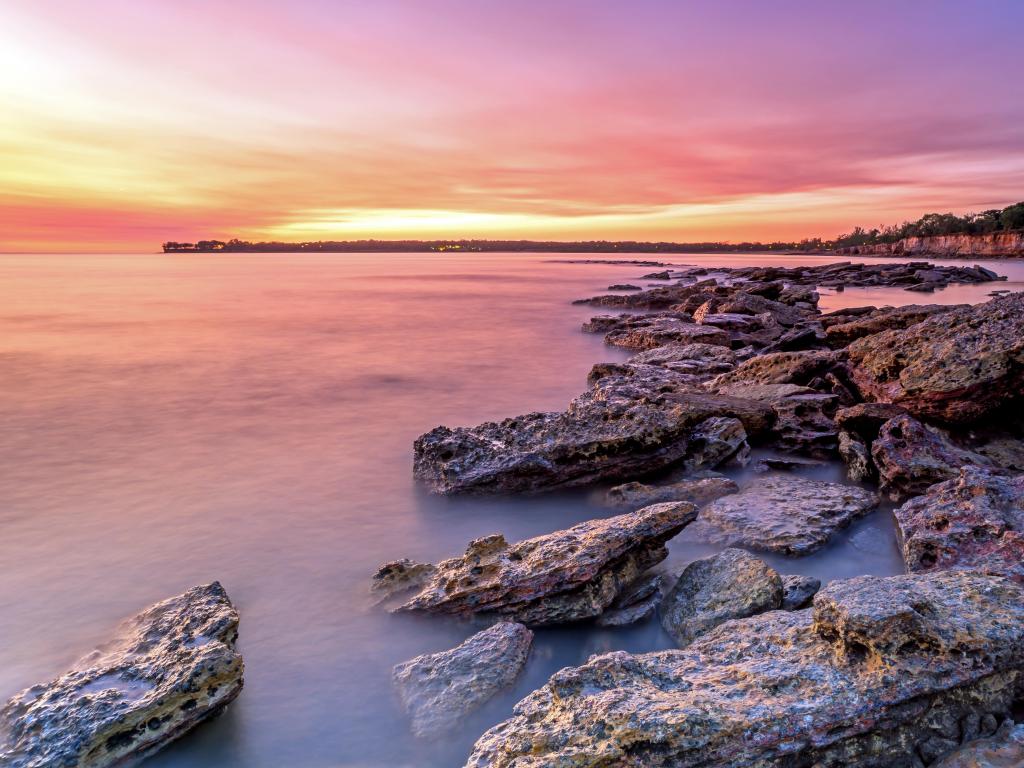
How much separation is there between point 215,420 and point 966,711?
8.53 meters

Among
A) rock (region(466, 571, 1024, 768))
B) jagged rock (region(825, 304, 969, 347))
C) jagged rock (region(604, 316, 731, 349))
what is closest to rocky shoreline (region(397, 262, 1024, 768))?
rock (region(466, 571, 1024, 768))

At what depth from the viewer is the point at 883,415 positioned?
5617mm

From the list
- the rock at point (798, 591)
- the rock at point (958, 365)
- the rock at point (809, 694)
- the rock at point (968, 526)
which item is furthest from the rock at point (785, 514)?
the rock at point (809, 694)

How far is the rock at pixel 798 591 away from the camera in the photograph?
10.9 feet

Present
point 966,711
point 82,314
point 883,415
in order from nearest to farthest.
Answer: point 966,711, point 883,415, point 82,314

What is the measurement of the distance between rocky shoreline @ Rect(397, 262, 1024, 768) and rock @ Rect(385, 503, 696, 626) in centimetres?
1

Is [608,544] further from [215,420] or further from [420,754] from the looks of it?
[215,420]

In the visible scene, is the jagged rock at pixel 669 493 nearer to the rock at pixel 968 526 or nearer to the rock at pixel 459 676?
the rock at pixel 968 526

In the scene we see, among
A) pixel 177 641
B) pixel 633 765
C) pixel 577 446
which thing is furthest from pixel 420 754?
pixel 577 446

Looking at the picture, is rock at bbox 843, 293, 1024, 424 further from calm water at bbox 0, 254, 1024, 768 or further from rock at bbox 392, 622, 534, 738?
rock at bbox 392, 622, 534, 738

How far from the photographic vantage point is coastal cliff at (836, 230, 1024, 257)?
249ft

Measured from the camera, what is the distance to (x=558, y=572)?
3.40 m

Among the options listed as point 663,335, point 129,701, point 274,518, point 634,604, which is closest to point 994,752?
point 634,604

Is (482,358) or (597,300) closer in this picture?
(482,358)
